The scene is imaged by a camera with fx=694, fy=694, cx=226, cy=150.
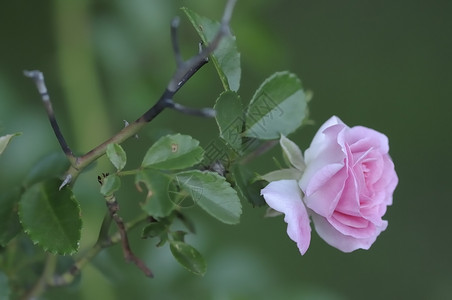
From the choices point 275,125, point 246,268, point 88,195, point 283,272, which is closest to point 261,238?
point 283,272

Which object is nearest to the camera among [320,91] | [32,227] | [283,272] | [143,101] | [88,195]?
[32,227]

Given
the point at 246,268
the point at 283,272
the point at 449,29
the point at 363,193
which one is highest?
the point at 363,193

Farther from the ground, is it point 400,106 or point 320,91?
point 320,91

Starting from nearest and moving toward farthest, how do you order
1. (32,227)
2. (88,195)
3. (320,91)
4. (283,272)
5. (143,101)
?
1. (32,227)
2. (88,195)
3. (143,101)
4. (283,272)
5. (320,91)

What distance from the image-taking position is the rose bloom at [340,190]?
0.36 meters

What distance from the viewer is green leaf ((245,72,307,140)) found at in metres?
0.39

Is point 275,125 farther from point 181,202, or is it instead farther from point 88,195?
point 88,195

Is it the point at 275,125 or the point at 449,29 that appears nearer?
the point at 275,125

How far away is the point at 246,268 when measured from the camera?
0.70 metres

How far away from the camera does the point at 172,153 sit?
0.35 m

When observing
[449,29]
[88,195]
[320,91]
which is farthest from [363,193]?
[449,29]

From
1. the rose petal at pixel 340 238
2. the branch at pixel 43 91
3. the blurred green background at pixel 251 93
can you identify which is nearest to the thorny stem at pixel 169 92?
the branch at pixel 43 91

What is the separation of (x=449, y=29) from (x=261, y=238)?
55cm

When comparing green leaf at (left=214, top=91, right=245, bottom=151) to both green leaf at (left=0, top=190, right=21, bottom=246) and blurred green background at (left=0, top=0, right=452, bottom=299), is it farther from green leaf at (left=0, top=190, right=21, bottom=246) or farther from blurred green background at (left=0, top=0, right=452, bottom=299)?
blurred green background at (left=0, top=0, right=452, bottom=299)
